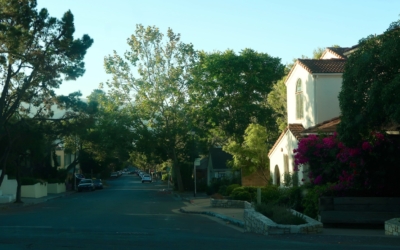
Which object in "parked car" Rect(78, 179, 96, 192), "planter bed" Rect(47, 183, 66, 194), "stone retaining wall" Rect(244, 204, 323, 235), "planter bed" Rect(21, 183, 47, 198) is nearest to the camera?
"stone retaining wall" Rect(244, 204, 323, 235)

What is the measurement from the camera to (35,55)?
3272 centimetres

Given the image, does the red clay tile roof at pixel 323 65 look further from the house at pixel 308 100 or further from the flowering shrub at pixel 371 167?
the flowering shrub at pixel 371 167

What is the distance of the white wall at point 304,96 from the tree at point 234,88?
48.7ft

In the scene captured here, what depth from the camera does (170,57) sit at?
53406 mm

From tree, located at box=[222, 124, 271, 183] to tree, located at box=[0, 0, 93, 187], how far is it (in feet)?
42.1

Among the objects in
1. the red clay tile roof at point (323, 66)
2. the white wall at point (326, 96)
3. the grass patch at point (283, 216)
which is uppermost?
the red clay tile roof at point (323, 66)

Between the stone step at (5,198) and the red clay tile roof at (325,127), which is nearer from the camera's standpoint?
the red clay tile roof at (325,127)

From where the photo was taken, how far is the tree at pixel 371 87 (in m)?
14.3

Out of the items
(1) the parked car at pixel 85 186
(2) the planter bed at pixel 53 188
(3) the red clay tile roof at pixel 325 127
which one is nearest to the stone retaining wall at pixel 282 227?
(3) the red clay tile roof at pixel 325 127

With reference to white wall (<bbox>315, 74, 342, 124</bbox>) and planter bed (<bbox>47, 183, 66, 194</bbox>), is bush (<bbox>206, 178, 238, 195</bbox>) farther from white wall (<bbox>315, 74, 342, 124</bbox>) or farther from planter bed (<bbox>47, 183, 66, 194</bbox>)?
planter bed (<bbox>47, 183, 66, 194</bbox>)

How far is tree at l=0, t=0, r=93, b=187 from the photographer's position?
103 feet

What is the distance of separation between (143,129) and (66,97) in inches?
724

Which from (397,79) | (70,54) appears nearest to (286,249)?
(397,79)

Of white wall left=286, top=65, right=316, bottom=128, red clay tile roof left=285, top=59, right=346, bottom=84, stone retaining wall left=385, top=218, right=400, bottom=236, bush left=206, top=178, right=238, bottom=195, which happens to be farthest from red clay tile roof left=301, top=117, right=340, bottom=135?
bush left=206, top=178, right=238, bottom=195
